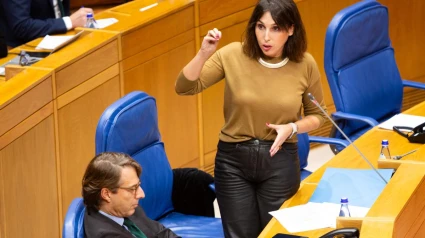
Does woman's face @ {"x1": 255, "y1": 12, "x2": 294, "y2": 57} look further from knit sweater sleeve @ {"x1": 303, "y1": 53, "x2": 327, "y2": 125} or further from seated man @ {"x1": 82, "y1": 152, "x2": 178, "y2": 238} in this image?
seated man @ {"x1": 82, "y1": 152, "x2": 178, "y2": 238}

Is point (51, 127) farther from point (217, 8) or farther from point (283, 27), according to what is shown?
point (217, 8)

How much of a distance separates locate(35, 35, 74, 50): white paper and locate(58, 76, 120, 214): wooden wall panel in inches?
11.3

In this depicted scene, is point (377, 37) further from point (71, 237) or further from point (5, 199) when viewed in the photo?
point (71, 237)

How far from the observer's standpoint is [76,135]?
4.16 metres

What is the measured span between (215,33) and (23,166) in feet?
3.88

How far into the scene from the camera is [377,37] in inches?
183

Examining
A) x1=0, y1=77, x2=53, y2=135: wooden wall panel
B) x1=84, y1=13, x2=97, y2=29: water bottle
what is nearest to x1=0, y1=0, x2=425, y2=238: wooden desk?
x1=0, y1=77, x2=53, y2=135: wooden wall panel

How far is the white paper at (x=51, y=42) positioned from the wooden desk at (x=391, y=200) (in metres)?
1.46

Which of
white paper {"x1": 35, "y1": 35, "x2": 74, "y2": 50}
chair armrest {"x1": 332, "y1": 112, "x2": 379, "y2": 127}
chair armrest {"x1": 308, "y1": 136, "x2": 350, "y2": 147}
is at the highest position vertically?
white paper {"x1": 35, "y1": 35, "x2": 74, "y2": 50}

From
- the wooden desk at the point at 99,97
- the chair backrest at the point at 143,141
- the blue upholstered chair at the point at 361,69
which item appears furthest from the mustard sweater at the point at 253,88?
the blue upholstered chair at the point at 361,69

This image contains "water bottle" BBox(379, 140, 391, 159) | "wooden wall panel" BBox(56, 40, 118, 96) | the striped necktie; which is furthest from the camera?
"wooden wall panel" BBox(56, 40, 118, 96)

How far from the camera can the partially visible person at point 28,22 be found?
4.70 m

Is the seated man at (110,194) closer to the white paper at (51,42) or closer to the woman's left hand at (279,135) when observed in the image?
the woman's left hand at (279,135)

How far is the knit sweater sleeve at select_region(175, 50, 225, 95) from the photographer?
3.16 meters
